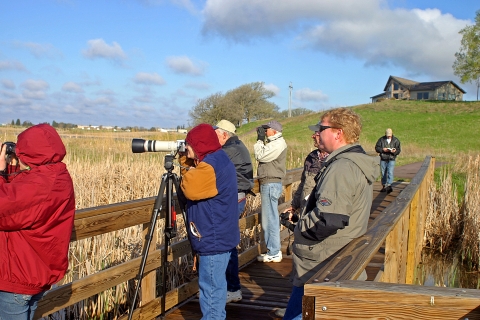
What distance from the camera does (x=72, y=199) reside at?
2619 mm

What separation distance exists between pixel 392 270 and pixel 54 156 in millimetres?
2708

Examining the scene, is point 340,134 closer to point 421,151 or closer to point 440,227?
point 440,227

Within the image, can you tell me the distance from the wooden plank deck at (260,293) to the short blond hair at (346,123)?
215 centimetres

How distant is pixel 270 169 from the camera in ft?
19.2

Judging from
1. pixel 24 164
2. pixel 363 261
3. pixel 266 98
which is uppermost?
pixel 266 98

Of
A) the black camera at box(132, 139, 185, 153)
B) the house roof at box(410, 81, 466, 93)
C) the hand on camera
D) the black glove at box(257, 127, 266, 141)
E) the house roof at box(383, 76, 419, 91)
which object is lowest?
the hand on camera

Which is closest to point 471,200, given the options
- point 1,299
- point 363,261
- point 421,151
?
point 363,261

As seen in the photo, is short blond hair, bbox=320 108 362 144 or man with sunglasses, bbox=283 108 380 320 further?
short blond hair, bbox=320 108 362 144

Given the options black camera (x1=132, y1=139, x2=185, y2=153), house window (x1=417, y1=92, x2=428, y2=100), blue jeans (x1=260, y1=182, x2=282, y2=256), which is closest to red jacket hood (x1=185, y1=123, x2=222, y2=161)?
black camera (x1=132, y1=139, x2=185, y2=153)

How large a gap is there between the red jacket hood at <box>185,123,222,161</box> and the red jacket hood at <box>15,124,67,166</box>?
1.15 m

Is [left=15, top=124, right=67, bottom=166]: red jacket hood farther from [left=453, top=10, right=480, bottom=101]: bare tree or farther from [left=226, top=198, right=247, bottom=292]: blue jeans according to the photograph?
[left=453, top=10, right=480, bottom=101]: bare tree

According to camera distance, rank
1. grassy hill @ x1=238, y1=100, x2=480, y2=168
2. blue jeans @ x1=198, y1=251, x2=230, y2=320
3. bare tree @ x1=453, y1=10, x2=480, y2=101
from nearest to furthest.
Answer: blue jeans @ x1=198, y1=251, x2=230, y2=320, grassy hill @ x1=238, y1=100, x2=480, y2=168, bare tree @ x1=453, y1=10, x2=480, y2=101

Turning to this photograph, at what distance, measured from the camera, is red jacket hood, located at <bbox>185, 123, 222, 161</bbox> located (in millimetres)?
3498

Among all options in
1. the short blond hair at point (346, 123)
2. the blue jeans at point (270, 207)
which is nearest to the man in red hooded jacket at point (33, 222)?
the short blond hair at point (346, 123)
